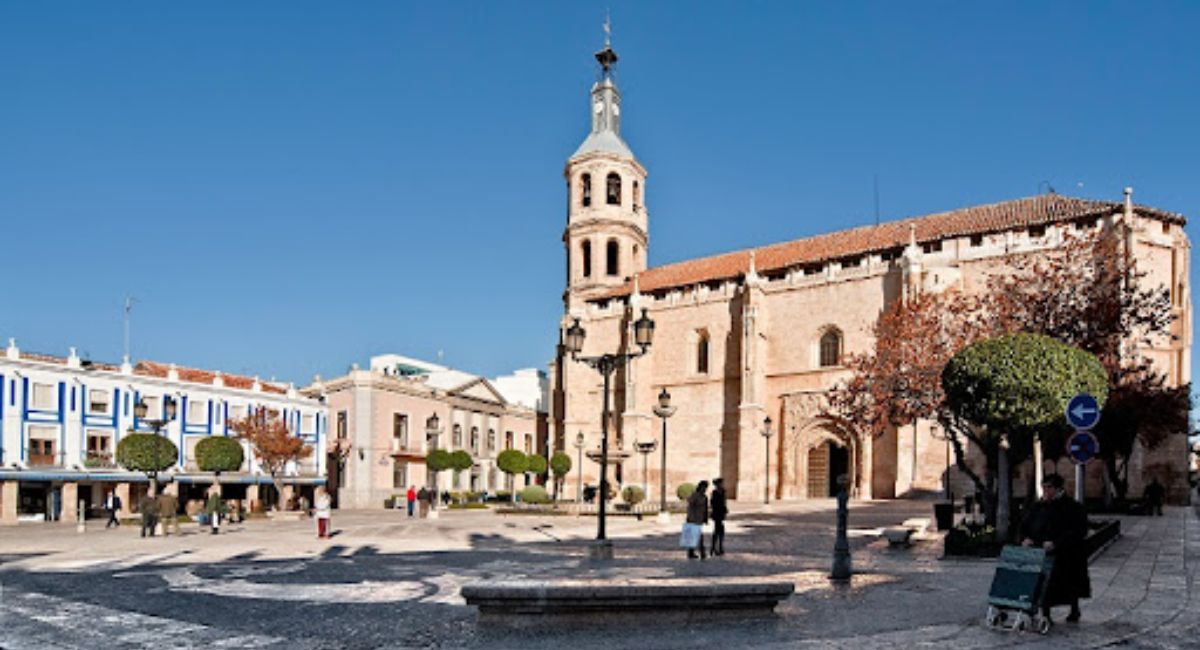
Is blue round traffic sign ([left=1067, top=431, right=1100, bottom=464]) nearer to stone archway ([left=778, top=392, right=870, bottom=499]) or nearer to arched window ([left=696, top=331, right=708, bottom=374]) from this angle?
stone archway ([left=778, top=392, right=870, bottom=499])

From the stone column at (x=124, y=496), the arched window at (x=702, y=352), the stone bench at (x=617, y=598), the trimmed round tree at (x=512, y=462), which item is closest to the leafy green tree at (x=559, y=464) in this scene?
the trimmed round tree at (x=512, y=462)

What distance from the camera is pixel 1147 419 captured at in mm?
24875

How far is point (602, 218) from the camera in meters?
55.6

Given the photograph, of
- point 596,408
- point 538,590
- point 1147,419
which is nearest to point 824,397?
point 596,408

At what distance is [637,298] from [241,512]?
23794 millimetres

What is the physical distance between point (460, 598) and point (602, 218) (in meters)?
46.3

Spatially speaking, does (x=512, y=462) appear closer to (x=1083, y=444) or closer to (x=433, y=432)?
(x=433, y=432)

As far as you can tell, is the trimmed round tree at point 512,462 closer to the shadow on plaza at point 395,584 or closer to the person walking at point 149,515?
the person walking at point 149,515

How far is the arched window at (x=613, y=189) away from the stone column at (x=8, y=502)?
3378 centimetres

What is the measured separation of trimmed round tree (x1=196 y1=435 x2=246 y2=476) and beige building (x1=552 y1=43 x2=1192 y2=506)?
1533cm

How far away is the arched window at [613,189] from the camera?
5653 cm

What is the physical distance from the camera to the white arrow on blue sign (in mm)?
9758

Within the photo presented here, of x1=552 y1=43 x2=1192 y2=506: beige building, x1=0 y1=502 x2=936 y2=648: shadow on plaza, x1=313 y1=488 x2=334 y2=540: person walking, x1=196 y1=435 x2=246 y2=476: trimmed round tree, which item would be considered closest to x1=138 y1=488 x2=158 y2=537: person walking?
x1=313 y1=488 x2=334 y2=540: person walking

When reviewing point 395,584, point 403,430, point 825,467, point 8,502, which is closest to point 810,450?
point 825,467
